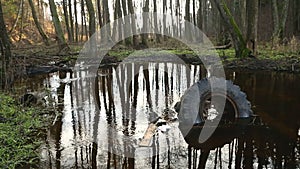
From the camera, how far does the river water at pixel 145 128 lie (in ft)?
14.1

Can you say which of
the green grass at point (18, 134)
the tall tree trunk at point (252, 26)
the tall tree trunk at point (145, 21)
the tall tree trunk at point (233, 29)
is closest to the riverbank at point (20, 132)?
the green grass at point (18, 134)

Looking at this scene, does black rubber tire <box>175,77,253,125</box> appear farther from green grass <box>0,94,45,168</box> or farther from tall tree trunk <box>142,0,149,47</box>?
tall tree trunk <box>142,0,149,47</box>

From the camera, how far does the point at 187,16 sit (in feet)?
85.2

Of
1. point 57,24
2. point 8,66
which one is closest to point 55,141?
point 8,66

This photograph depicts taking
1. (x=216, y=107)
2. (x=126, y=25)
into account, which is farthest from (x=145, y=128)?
(x=126, y=25)

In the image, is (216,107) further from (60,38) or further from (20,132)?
(60,38)

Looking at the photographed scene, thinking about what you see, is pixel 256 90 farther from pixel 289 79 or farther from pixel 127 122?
pixel 127 122

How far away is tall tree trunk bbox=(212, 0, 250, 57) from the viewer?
516 inches

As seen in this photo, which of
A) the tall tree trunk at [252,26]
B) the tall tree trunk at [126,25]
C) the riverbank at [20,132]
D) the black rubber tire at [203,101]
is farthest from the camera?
the tall tree trunk at [126,25]

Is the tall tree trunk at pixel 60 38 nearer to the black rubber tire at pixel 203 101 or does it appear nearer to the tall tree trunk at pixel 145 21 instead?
the tall tree trunk at pixel 145 21

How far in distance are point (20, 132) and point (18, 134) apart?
0.15 metres

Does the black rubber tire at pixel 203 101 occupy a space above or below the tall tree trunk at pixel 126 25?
below

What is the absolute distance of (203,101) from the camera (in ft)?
19.6

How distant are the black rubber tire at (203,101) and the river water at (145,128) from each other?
0.27m
